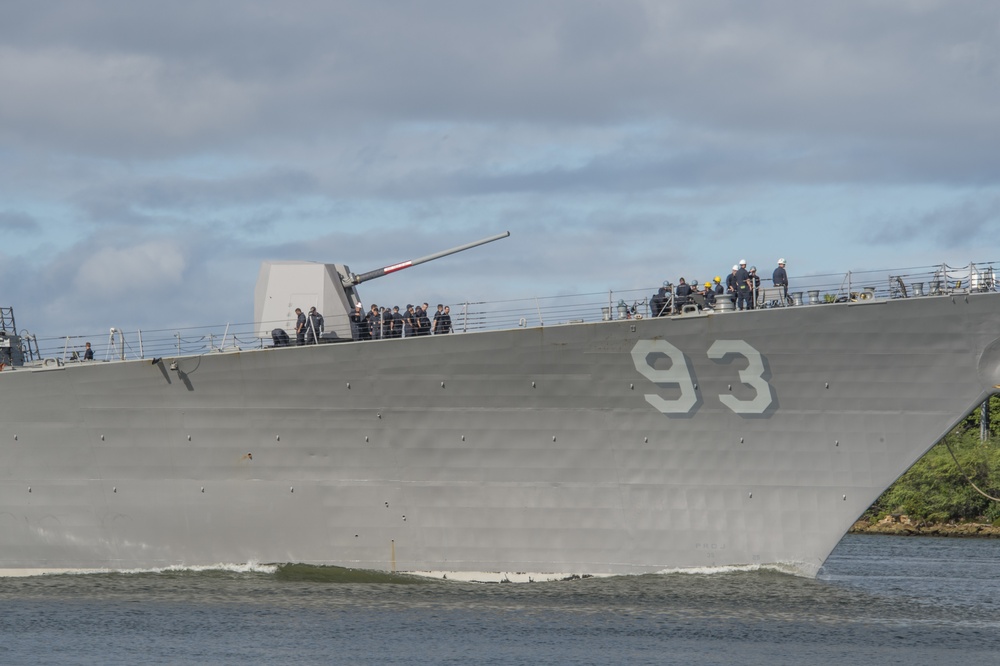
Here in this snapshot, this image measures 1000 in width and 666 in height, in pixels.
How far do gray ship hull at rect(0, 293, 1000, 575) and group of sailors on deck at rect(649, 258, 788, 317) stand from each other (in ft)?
2.20

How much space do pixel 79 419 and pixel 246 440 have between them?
361 centimetres

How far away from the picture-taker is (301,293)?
25.3m

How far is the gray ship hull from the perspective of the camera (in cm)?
2092

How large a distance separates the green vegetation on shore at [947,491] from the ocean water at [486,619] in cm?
1907

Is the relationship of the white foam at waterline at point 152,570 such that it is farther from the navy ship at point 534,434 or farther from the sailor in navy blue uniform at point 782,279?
the sailor in navy blue uniform at point 782,279

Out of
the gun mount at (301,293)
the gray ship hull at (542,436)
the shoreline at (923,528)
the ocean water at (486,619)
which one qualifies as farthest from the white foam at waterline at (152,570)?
the shoreline at (923,528)

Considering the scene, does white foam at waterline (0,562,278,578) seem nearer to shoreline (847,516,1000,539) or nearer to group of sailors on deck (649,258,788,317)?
group of sailors on deck (649,258,788,317)

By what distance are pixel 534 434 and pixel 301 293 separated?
6423 mm

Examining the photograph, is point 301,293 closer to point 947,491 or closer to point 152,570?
point 152,570

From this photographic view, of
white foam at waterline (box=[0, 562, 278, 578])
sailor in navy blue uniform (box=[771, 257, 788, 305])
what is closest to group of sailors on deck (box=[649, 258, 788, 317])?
sailor in navy blue uniform (box=[771, 257, 788, 305])

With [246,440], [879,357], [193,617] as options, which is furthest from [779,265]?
[193,617]

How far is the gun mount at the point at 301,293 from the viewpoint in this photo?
993 inches

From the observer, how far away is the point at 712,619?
63.6ft

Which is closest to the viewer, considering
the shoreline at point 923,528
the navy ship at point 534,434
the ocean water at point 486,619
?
the ocean water at point 486,619
